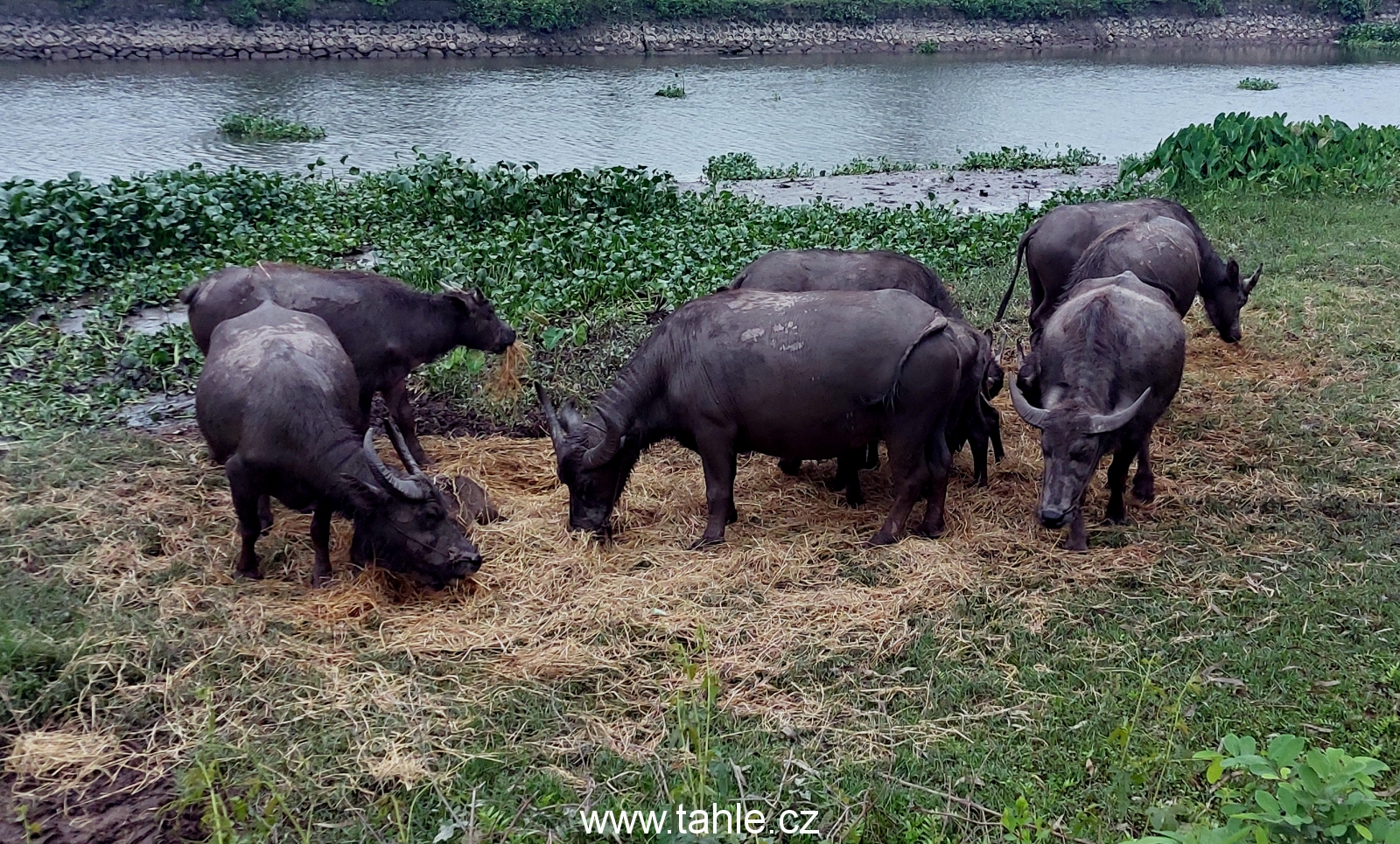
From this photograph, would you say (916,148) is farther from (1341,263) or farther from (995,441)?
(995,441)

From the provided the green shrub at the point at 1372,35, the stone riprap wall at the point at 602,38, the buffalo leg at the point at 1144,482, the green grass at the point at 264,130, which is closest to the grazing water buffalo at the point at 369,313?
the buffalo leg at the point at 1144,482

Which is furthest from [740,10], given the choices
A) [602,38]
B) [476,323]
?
[476,323]

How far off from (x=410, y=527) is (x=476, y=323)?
7.11 ft

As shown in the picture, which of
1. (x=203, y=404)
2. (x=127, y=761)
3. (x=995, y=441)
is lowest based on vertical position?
(x=127, y=761)

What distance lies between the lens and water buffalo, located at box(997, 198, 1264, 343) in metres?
8.08

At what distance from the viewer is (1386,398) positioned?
727cm

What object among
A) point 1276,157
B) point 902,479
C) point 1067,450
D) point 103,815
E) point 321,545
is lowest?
point 103,815

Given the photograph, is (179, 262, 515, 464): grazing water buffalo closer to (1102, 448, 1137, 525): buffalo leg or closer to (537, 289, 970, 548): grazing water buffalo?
(537, 289, 970, 548): grazing water buffalo

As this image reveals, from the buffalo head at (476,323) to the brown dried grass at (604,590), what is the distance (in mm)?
655

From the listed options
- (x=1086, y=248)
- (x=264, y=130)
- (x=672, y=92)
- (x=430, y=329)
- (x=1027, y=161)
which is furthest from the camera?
(x=672, y=92)

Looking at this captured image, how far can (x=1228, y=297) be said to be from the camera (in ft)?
27.1

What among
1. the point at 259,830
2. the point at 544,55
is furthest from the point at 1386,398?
the point at 544,55

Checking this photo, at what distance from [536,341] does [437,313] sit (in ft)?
4.43

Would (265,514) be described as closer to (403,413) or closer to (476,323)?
(403,413)
